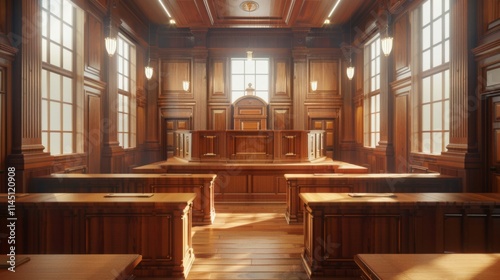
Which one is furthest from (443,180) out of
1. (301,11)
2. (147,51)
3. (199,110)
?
(147,51)

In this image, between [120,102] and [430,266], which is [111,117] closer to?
[120,102]

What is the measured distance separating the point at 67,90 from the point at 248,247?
4674 millimetres

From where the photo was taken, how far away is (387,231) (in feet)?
11.9

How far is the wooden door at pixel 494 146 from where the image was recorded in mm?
4926

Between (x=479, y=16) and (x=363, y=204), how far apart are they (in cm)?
369

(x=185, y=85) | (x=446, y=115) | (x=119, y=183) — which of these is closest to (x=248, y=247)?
(x=119, y=183)

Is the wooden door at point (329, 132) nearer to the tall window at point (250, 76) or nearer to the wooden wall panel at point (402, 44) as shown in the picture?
the tall window at point (250, 76)

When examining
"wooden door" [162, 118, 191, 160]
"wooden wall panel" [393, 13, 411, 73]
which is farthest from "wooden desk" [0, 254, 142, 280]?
"wooden door" [162, 118, 191, 160]

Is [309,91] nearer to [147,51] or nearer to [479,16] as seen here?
[147,51]

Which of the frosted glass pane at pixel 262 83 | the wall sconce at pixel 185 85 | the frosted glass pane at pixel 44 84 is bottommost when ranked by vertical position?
the frosted glass pane at pixel 44 84

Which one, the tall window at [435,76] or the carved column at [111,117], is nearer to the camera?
the tall window at [435,76]

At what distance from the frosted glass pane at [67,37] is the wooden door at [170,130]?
479cm

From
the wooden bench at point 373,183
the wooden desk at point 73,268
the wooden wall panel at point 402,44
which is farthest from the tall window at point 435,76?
the wooden desk at point 73,268

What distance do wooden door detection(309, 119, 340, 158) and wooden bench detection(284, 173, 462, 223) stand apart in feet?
19.3
